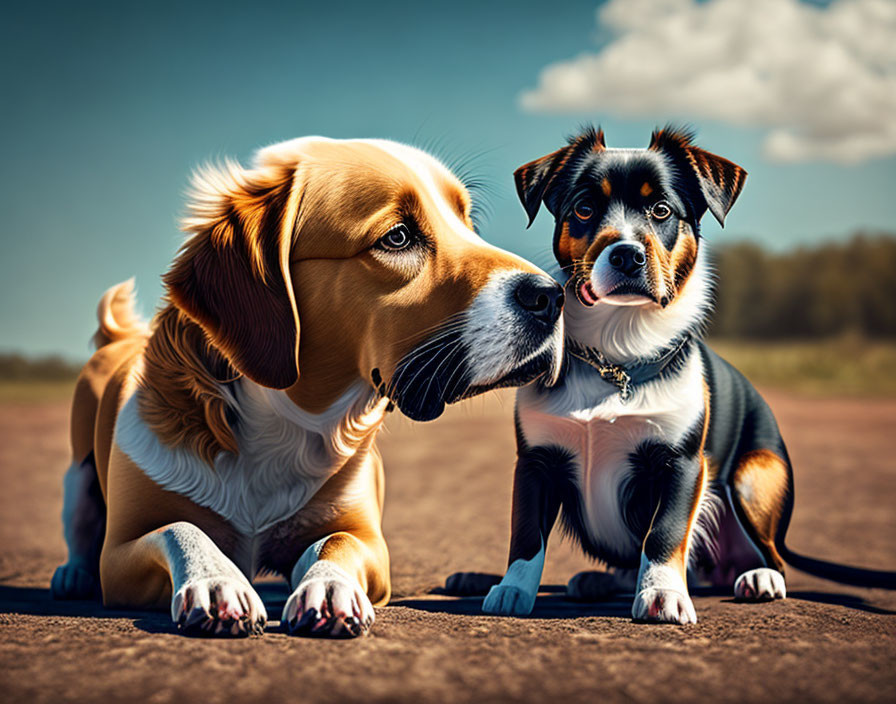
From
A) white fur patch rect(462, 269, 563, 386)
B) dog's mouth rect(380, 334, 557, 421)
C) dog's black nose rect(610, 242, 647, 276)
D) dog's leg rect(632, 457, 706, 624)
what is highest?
dog's black nose rect(610, 242, 647, 276)

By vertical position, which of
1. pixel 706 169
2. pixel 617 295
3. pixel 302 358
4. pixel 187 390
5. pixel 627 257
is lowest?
pixel 187 390

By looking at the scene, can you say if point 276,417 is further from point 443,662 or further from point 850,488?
point 850,488

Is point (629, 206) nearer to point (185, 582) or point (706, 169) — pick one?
point (706, 169)

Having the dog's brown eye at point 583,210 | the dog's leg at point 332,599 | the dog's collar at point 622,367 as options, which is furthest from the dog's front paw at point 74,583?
the dog's brown eye at point 583,210

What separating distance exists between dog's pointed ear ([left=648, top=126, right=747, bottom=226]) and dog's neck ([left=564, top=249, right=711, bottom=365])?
1.35 ft

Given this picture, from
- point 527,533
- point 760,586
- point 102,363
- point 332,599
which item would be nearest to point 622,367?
point 527,533

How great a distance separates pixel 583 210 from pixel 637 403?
2.66ft

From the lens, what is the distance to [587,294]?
3.39 m

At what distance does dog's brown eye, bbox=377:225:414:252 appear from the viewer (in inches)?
125

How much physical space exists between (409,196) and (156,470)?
1491 millimetres

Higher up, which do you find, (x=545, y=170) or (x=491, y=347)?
(x=545, y=170)

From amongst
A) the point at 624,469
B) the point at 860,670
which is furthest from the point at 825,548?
the point at 860,670

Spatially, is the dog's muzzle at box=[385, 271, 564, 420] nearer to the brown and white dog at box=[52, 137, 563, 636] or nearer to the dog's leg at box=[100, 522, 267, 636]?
the brown and white dog at box=[52, 137, 563, 636]

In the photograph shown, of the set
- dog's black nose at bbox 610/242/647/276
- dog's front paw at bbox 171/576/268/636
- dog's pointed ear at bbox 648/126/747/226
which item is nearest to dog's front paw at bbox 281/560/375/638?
dog's front paw at bbox 171/576/268/636
